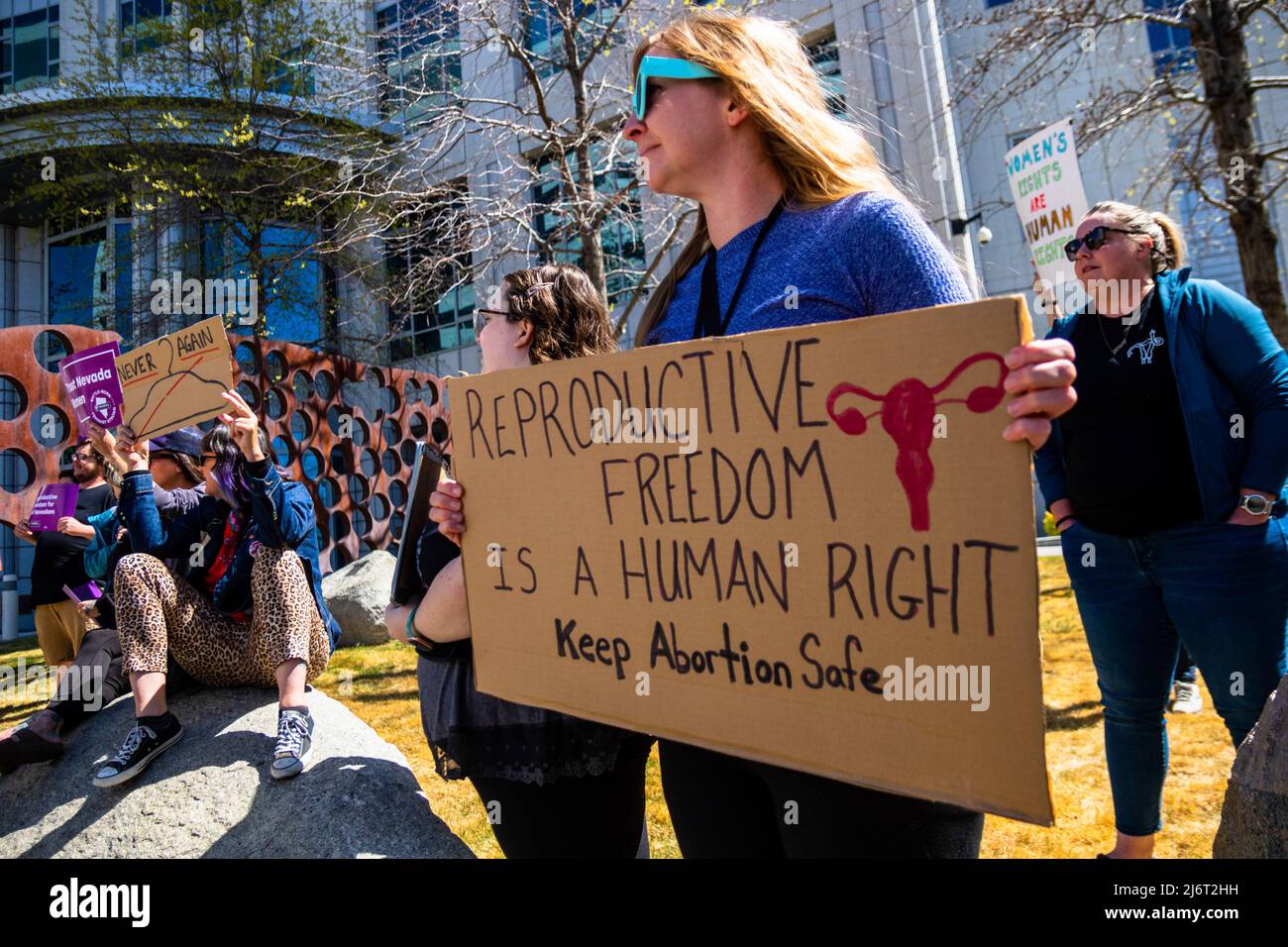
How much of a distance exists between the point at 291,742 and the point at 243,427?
46.5 inches

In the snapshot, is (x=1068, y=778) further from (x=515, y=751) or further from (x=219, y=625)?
(x=219, y=625)

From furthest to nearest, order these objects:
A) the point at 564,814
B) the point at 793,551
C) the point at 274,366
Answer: the point at 274,366 → the point at 564,814 → the point at 793,551

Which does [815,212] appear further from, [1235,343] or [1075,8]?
[1075,8]

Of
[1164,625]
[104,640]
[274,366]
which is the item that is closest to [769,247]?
[1164,625]

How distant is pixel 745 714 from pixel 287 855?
1.87 metres

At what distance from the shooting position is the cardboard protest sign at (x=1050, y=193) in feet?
14.6

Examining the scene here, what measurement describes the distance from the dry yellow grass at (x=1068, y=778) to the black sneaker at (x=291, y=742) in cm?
81

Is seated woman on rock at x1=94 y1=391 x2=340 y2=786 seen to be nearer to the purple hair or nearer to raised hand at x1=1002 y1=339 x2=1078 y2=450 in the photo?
the purple hair

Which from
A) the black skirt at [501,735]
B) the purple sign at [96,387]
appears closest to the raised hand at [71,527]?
the purple sign at [96,387]

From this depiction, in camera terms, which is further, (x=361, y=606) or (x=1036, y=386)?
(x=361, y=606)

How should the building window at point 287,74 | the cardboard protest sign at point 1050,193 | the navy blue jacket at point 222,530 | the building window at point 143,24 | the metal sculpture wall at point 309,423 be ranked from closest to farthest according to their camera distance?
1. the navy blue jacket at point 222,530
2. the cardboard protest sign at point 1050,193
3. the metal sculpture wall at point 309,423
4. the building window at point 287,74
5. the building window at point 143,24

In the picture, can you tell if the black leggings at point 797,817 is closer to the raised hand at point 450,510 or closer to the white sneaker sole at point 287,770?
the raised hand at point 450,510

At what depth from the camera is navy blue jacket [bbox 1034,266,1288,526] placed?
2254 millimetres

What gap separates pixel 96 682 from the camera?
142 inches
